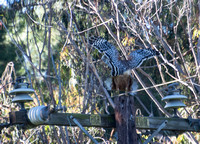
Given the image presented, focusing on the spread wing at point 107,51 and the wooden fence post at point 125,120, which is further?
the spread wing at point 107,51

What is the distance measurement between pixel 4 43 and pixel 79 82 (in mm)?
8599

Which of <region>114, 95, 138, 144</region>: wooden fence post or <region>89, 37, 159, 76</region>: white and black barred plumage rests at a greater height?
<region>89, 37, 159, 76</region>: white and black barred plumage

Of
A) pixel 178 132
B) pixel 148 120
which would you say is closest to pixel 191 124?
pixel 178 132

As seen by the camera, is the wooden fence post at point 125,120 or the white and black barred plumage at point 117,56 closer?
the wooden fence post at point 125,120

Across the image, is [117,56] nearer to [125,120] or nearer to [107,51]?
[107,51]

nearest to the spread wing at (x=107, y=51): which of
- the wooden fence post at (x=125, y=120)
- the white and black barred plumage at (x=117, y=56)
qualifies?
the white and black barred plumage at (x=117, y=56)

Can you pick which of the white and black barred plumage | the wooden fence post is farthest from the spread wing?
the wooden fence post

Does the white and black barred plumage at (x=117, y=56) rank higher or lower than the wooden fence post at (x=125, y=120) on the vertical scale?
higher

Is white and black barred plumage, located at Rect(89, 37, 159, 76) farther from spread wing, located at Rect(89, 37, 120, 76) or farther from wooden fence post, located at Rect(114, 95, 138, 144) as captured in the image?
wooden fence post, located at Rect(114, 95, 138, 144)

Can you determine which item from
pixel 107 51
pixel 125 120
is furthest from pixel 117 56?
pixel 125 120

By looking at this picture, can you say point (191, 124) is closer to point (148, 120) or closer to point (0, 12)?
point (148, 120)

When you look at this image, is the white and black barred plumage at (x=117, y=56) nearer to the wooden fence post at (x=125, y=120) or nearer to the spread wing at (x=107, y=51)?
the spread wing at (x=107, y=51)

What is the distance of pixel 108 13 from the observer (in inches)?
270

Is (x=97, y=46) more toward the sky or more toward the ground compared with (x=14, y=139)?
more toward the sky
